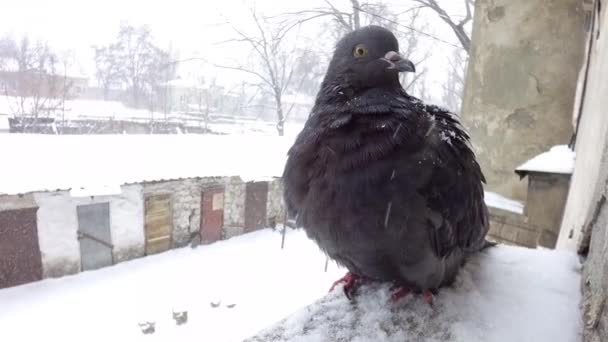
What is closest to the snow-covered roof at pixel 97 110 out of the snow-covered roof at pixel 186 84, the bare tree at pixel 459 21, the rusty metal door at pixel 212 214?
the snow-covered roof at pixel 186 84

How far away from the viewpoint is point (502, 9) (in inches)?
177

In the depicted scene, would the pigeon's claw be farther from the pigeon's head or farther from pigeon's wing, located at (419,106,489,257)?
the pigeon's head


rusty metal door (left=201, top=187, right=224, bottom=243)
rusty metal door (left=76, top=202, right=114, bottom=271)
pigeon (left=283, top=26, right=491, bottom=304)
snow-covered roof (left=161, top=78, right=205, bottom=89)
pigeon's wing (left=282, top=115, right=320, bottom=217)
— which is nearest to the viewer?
pigeon (left=283, top=26, right=491, bottom=304)

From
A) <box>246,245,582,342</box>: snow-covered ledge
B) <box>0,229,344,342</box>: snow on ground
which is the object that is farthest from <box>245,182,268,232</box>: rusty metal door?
<box>246,245,582,342</box>: snow-covered ledge

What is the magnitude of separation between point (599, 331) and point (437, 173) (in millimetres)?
495

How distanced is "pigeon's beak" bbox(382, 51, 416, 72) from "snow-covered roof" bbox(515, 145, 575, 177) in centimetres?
240

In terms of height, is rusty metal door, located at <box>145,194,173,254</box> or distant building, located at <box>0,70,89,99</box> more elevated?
distant building, located at <box>0,70,89,99</box>

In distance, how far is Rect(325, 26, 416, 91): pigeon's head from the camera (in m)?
1.32

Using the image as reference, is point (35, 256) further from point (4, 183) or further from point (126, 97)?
point (126, 97)

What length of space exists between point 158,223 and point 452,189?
26.9ft

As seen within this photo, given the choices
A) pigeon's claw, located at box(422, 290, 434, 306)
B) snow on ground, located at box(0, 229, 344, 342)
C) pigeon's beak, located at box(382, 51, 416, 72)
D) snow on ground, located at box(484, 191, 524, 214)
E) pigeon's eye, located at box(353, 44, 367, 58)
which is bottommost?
snow on ground, located at box(0, 229, 344, 342)

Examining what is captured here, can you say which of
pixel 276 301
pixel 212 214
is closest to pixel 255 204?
pixel 212 214

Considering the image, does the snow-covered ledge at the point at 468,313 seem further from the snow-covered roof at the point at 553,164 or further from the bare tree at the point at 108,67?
the bare tree at the point at 108,67

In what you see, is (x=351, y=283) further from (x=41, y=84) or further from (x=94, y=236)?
(x=41, y=84)
